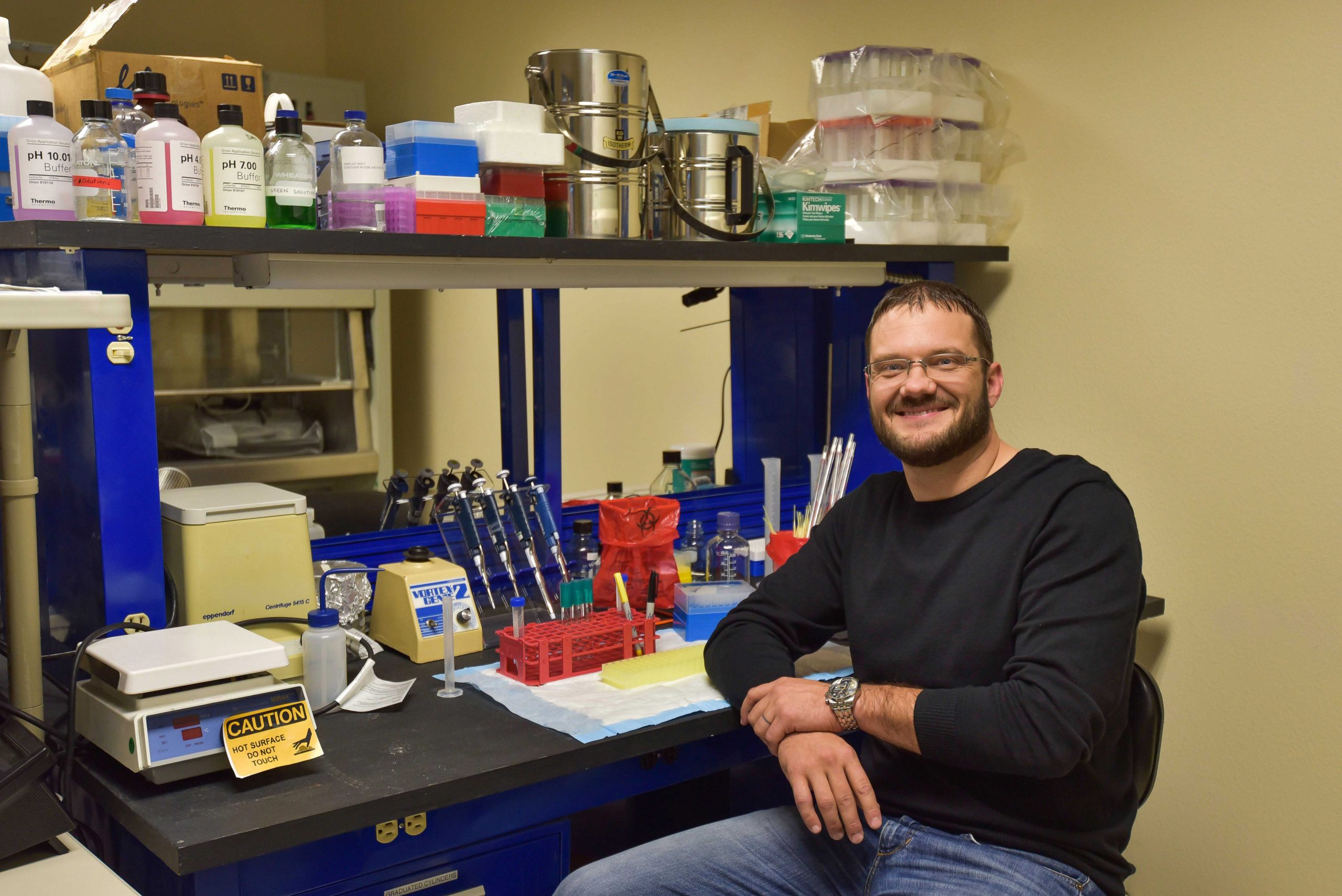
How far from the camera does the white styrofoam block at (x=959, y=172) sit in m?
2.32

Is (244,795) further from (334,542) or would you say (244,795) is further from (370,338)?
(370,338)

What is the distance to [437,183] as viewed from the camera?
1.77 m

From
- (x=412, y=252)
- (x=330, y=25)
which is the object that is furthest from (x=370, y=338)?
(x=412, y=252)

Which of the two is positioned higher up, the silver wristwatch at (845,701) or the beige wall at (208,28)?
the beige wall at (208,28)

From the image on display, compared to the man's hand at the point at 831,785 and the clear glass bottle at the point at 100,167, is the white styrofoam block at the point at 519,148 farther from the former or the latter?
the man's hand at the point at 831,785

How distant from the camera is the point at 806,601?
1.82 m

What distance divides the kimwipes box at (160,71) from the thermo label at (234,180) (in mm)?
108

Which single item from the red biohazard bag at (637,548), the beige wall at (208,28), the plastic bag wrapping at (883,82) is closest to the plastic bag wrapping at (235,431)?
the beige wall at (208,28)

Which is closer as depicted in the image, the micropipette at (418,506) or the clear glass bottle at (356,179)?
the clear glass bottle at (356,179)

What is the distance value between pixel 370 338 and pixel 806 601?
281 centimetres

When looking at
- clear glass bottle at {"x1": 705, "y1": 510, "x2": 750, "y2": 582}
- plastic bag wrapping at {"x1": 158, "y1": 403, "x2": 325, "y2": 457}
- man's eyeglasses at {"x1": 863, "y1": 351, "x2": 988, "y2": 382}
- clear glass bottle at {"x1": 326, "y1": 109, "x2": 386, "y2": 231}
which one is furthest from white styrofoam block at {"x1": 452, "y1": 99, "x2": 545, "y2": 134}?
plastic bag wrapping at {"x1": 158, "y1": 403, "x2": 325, "y2": 457}

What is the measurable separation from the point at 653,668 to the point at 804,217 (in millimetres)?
909

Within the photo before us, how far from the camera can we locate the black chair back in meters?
1.62

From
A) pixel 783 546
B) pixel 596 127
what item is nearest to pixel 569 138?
pixel 596 127
